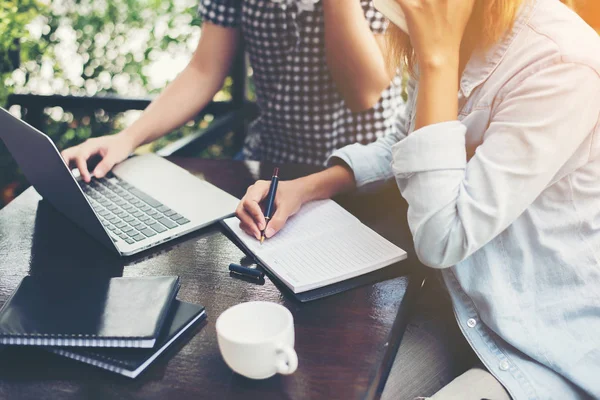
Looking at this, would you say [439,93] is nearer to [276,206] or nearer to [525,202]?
[525,202]

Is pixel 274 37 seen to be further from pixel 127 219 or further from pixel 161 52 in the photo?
pixel 161 52

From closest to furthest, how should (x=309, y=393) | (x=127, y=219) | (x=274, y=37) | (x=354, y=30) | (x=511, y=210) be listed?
(x=309, y=393)
(x=511, y=210)
(x=127, y=219)
(x=354, y=30)
(x=274, y=37)

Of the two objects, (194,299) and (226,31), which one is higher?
(226,31)

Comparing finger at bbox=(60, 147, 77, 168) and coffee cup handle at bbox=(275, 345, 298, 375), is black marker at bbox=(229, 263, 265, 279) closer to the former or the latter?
coffee cup handle at bbox=(275, 345, 298, 375)

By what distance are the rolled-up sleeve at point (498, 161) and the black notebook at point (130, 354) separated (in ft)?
1.19

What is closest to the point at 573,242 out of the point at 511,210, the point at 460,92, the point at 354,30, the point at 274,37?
the point at 511,210

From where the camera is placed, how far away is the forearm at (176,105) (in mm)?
1478

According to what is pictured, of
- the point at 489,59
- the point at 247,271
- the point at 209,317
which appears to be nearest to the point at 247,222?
the point at 247,271

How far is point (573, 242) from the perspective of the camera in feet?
2.88

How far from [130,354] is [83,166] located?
27.7 inches

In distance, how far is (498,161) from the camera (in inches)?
31.8

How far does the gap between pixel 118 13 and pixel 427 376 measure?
214 cm

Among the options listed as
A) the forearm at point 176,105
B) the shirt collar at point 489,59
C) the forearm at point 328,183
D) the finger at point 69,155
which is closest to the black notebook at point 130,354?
the forearm at point 328,183

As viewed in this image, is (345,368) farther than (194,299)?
No
